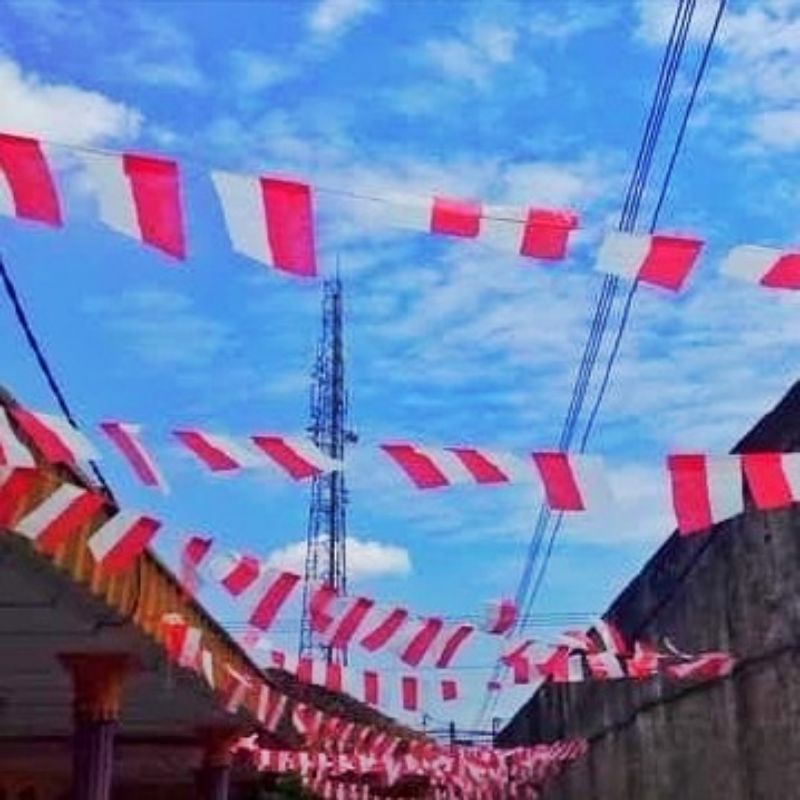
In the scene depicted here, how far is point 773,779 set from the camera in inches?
404

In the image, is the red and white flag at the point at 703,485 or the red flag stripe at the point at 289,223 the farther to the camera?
the red and white flag at the point at 703,485

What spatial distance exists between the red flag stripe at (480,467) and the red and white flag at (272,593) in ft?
9.06

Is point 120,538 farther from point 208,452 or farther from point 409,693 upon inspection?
point 409,693

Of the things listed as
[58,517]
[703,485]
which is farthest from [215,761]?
[703,485]

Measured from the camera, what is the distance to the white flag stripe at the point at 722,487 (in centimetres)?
531

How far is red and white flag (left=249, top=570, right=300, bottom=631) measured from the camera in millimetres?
7992

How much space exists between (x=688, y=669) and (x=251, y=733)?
498 centimetres

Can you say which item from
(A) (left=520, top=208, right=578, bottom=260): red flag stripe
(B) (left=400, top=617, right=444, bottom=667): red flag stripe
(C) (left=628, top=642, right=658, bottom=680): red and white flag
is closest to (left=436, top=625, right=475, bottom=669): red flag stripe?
(B) (left=400, top=617, right=444, bottom=667): red flag stripe

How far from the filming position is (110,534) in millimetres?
6645

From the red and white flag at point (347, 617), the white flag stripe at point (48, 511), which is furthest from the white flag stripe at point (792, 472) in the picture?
the red and white flag at point (347, 617)

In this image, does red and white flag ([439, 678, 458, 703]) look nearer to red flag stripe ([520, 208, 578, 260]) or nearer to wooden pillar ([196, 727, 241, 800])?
wooden pillar ([196, 727, 241, 800])

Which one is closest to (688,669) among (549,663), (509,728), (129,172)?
(549,663)

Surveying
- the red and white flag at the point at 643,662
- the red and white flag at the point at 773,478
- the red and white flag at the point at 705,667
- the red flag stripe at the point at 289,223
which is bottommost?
the red and white flag at the point at 773,478

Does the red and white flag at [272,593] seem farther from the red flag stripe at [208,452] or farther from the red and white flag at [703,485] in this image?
the red and white flag at [703,485]
